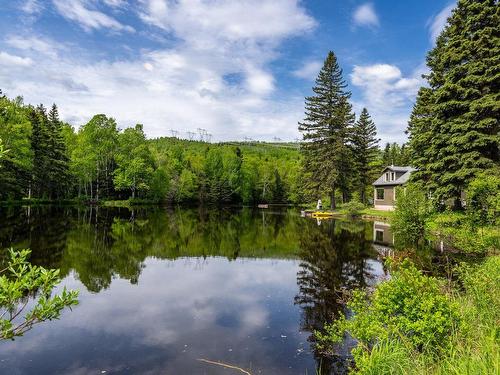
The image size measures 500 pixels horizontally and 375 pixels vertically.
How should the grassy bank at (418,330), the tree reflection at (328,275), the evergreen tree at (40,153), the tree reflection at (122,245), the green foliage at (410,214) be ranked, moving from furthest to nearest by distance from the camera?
the evergreen tree at (40,153) < the green foliage at (410,214) < the tree reflection at (122,245) < the tree reflection at (328,275) < the grassy bank at (418,330)

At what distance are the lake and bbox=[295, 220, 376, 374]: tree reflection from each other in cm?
4

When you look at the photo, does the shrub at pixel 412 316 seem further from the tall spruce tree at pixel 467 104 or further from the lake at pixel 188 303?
the tall spruce tree at pixel 467 104

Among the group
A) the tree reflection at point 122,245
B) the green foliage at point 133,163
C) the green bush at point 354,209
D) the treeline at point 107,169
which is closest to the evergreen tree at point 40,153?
the treeline at point 107,169

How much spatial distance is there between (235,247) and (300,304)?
11269 mm

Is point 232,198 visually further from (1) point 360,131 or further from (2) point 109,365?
(2) point 109,365

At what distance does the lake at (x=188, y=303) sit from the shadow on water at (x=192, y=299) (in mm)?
39

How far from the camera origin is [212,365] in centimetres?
736

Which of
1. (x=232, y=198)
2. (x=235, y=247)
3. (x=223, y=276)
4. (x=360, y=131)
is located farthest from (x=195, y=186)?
(x=223, y=276)

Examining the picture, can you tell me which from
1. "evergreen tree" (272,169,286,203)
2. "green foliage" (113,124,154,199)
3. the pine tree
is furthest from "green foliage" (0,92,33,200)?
"evergreen tree" (272,169,286,203)

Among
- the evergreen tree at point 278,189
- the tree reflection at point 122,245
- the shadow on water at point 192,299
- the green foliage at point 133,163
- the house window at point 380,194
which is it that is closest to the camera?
the shadow on water at point 192,299

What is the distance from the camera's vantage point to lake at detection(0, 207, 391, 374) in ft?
25.0

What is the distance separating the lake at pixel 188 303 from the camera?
7.61 metres

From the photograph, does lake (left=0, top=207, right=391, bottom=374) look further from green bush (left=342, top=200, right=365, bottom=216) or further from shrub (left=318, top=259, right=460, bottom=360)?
green bush (left=342, top=200, right=365, bottom=216)

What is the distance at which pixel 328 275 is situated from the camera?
47.0 ft
